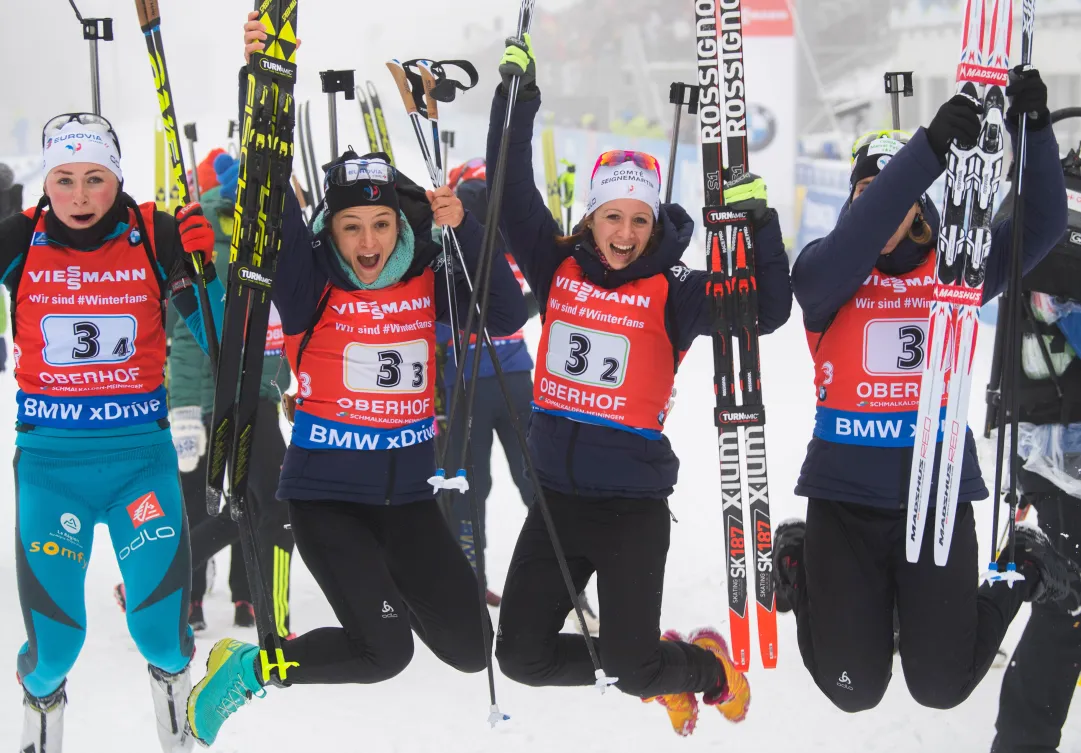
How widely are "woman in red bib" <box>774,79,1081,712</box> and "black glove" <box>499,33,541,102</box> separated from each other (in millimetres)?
885

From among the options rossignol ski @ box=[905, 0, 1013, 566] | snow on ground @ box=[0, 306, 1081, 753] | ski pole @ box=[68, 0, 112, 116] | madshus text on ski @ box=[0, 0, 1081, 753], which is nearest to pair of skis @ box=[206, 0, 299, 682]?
madshus text on ski @ box=[0, 0, 1081, 753]

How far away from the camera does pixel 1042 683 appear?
324 cm

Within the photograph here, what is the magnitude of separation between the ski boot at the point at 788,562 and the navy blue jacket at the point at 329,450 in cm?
111

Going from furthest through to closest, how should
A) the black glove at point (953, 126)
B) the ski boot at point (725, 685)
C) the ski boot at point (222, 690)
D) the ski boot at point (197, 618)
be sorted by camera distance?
1. the ski boot at point (197, 618)
2. the ski boot at point (725, 685)
3. the ski boot at point (222, 690)
4. the black glove at point (953, 126)

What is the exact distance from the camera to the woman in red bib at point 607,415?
305 centimetres

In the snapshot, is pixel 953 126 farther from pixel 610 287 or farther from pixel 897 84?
pixel 897 84

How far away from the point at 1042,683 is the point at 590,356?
1.71 metres

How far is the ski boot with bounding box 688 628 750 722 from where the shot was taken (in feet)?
11.0

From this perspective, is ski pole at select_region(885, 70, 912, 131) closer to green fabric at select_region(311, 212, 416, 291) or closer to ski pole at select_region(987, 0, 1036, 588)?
ski pole at select_region(987, 0, 1036, 588)

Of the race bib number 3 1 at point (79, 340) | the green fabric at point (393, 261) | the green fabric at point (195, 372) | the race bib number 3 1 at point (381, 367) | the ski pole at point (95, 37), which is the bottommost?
the green fabric at point (195, 372)

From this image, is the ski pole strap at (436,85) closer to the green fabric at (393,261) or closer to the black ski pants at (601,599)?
the green fabric at (393,261)

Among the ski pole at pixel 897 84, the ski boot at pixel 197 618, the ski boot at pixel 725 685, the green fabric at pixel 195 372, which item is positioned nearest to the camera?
the ski boot at pixel 725 685

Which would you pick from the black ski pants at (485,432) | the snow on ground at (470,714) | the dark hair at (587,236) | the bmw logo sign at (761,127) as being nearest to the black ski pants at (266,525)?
the snow on ground at (470,714)

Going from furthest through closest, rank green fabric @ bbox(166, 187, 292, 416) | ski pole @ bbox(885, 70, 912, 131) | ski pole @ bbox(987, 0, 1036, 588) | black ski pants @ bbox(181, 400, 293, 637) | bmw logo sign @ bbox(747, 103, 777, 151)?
bmw logo sign @ bbox(747, 103, 777, 151) < green fabric @ bbox(166, 187, 292, 416) < black ski pants @ bbox(181, 400, 293, 637) < ski pole @ bbox(885, 70, 912, 131) < ski pole @ bbox(987, 0, 1036, 588)
